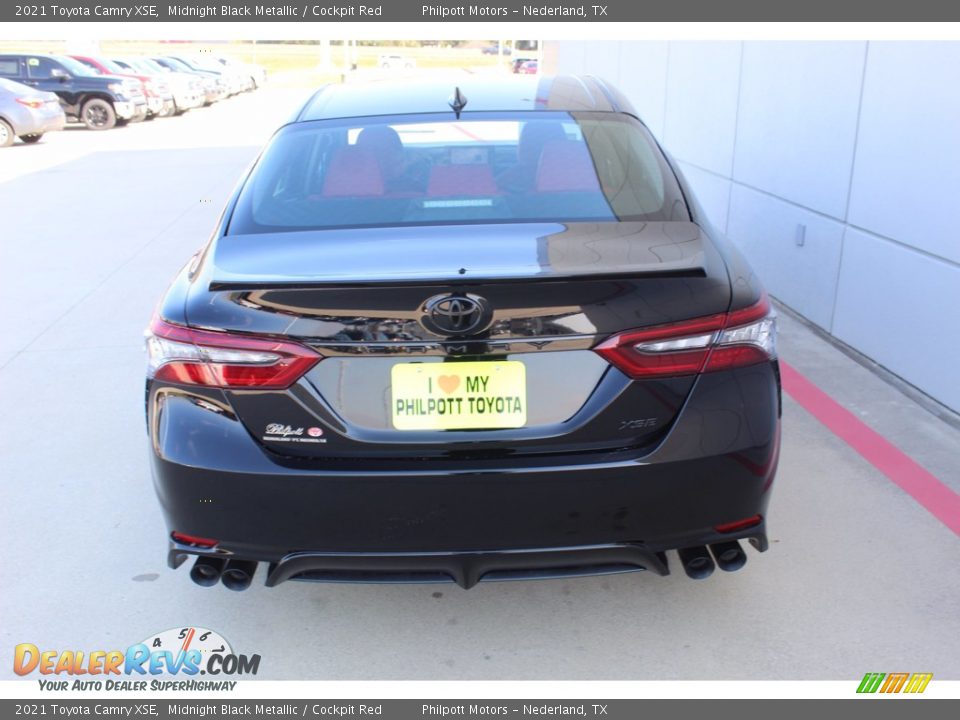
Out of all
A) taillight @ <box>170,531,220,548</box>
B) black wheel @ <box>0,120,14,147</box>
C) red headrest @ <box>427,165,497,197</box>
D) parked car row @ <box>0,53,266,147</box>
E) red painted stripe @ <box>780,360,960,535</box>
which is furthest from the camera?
parked car row @ <box>0,53,266,147</box>

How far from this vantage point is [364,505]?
252 cm

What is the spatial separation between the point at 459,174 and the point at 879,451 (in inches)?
95.7

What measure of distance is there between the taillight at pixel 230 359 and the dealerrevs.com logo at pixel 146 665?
37.4 inches

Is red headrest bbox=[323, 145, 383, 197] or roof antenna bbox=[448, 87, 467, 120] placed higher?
roof antenna bbox=[448, 87, 467, 120]

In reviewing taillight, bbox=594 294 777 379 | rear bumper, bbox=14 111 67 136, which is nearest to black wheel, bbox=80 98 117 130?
rear bumper, bbox=14 111 67 136

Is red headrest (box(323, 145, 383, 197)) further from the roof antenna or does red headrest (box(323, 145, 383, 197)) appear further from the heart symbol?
the heart symbol

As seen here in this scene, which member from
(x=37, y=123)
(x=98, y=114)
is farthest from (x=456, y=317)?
(x=98, y=114)

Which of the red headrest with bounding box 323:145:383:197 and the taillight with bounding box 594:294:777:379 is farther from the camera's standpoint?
the red headrest with bounding box 323:145:383:197

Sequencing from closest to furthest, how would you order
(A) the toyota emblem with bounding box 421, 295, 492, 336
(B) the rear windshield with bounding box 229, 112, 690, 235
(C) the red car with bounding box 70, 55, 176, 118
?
(A) the toyota emblem with bounding box 421, 295, 492, 336, (B) the rear windshield with bounding box 229, 112, 690, 235, (C) the red car with bounding box 70, 55, 176, 118

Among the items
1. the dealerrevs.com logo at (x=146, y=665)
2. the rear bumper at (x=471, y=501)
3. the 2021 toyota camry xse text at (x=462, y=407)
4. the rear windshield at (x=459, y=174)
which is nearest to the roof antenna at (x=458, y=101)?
the rear windshield at (x=459, y=174)

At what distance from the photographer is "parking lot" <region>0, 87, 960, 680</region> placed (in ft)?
9.55

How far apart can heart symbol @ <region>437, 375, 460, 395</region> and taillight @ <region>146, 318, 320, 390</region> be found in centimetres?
33

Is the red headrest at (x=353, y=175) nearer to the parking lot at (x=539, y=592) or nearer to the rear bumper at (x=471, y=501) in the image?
the rear bumper at (x=471, y=501)

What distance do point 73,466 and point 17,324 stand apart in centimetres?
278
